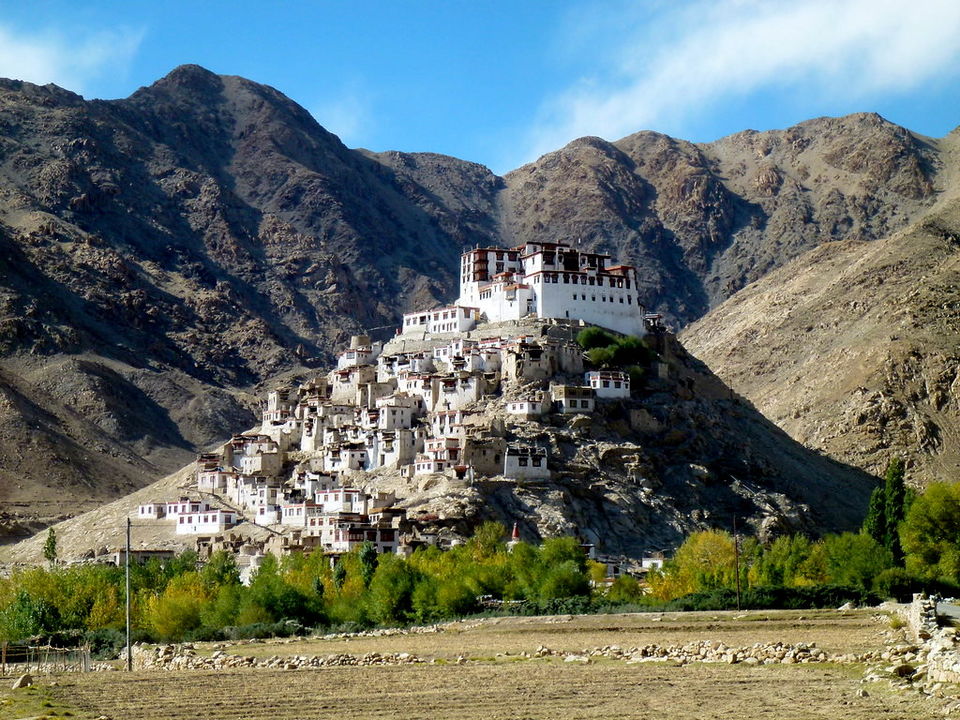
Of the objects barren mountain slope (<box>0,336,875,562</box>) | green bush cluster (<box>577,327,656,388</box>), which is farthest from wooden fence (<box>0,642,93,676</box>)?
green bush cluster (<box>577,327,656,388</box>)

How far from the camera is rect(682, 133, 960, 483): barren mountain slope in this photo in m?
125

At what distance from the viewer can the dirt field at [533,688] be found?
3045 cm

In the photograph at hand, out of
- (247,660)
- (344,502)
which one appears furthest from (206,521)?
(247,660)

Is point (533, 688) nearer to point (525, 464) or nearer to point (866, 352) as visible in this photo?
point (525, 464)

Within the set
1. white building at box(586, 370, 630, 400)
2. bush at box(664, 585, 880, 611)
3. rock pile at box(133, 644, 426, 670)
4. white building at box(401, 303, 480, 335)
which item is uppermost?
white building at box(401, 303, 480, 335)

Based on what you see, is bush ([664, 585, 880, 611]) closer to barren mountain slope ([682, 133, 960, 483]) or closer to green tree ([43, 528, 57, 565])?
green tree ([43, 528, 57, 565])

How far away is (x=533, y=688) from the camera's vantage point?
35.0m

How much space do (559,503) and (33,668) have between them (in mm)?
41324

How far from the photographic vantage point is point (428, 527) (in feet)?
273

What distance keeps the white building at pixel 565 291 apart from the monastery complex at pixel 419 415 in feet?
0.33

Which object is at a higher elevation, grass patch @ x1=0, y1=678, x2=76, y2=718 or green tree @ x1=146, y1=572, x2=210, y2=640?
green tree @ x1=146, y1=572, x2=210, y2=640

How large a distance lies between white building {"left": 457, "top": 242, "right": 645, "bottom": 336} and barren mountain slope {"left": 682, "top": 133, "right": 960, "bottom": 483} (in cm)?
2419

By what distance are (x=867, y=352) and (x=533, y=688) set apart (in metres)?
110

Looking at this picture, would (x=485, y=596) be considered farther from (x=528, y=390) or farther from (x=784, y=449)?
(x=784, y=449)
